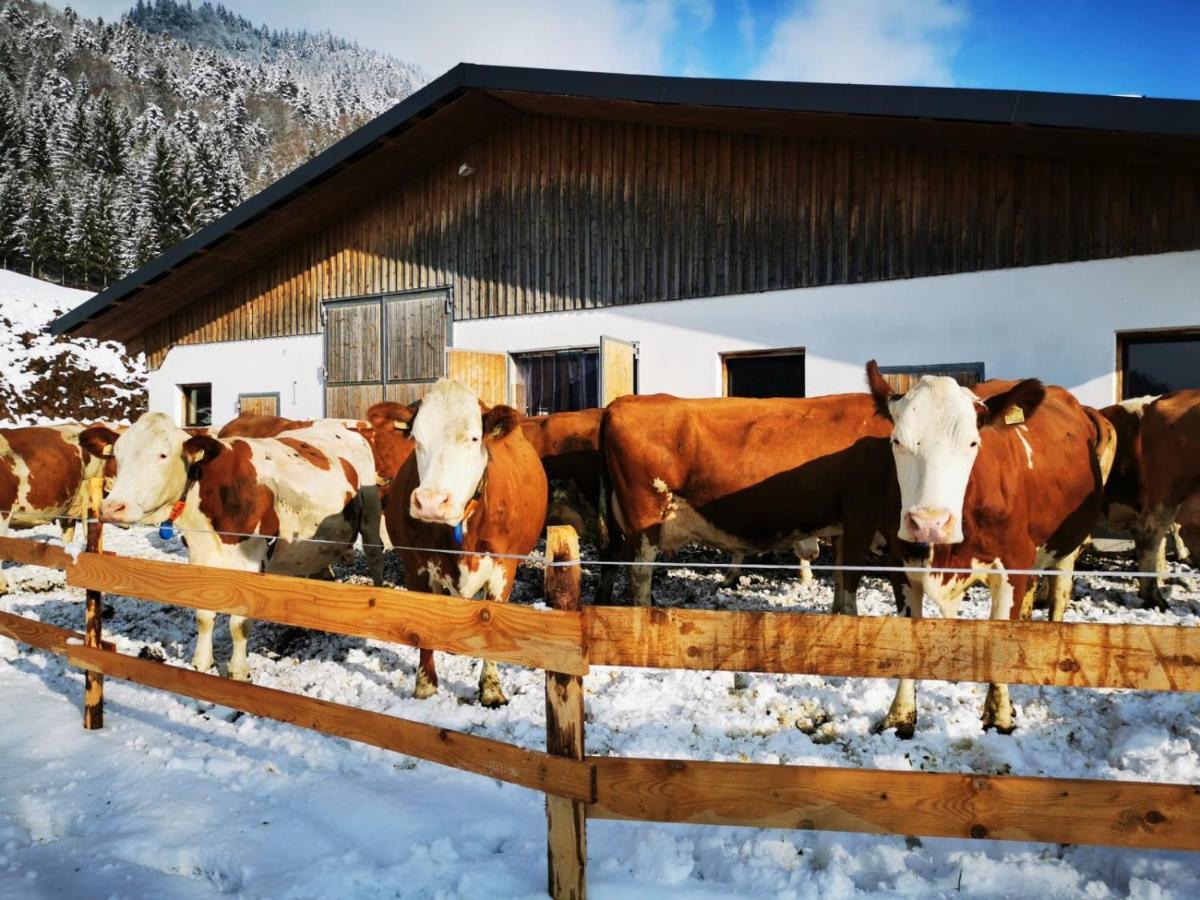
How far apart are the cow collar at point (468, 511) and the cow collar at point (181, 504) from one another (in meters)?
2.15

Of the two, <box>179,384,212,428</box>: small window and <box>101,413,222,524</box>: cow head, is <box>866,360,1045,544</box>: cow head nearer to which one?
<box>101,413,222,524</box>: cow head

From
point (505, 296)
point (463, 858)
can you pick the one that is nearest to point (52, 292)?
point (505, 296)

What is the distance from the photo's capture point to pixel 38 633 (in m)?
4.90

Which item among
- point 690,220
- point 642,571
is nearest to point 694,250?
point 690,220

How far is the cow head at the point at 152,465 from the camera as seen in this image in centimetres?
522

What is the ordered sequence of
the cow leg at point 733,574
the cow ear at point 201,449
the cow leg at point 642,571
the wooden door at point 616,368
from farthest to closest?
the wooden door at point 616,368 < the cow leg at point 733,574 < the cow leg at point 642,571 < the cow ear at point 201,449

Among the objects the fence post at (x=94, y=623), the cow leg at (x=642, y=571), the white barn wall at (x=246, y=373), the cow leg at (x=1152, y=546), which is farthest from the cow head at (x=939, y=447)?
the white barn wall at (x=246, y=373)

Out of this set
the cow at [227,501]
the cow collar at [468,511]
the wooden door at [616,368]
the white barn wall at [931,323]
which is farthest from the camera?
the wooden door at [616,368]

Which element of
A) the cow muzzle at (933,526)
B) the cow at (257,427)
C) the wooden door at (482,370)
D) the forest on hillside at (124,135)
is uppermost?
the forest on hillside at (124,135)

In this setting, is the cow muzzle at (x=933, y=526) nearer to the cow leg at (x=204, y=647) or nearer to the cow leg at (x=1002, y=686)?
the cow leg at (x=1002, y=686)

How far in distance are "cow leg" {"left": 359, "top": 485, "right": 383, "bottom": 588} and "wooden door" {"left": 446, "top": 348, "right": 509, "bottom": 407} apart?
434cm

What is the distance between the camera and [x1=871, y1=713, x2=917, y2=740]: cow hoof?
13.9 feet

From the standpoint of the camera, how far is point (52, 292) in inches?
1535

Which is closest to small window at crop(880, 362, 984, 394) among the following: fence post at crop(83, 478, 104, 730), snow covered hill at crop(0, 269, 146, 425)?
fence post at crop(83, 478, 104, 730)
